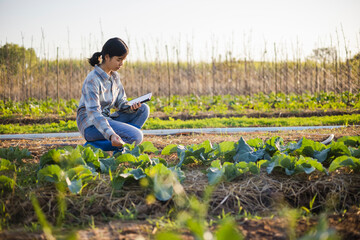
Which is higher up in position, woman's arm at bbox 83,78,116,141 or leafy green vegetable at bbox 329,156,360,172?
woman's arm at bbox 83,78,116,141

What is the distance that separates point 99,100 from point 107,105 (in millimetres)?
168

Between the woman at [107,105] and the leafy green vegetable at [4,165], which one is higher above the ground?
the woman at [107,105]

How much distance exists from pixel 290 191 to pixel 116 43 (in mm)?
1986

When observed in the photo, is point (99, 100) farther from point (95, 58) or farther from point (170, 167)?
point (170, 167)

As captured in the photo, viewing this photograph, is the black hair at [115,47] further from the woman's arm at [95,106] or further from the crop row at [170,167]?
the crop row at [170,167]

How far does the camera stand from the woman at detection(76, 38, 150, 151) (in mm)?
2914

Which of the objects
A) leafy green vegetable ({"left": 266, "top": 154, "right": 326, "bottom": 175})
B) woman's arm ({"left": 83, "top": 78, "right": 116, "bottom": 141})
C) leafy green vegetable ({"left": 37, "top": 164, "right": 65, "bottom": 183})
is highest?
woman's arm ({"left": 83, "top": 78, "right": 116, "bottom": 141})

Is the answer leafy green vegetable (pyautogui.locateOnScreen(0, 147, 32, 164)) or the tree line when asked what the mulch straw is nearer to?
leafy green vegetable (pyautogui.locateOnScreen(0, 147, 32, 164))

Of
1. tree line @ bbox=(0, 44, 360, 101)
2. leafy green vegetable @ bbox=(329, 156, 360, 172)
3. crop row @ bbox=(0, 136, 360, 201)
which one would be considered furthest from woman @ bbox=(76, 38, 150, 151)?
tree line @ bbox=(0, 44, 360, 101)

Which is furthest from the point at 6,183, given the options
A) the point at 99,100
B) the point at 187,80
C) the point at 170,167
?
the point at 187,80

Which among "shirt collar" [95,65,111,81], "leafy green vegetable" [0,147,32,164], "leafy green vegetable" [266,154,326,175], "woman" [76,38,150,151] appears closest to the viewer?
"leafy green vegetable" [266,154,326,175]

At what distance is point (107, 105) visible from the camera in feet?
11.3

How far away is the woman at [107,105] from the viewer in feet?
9.56

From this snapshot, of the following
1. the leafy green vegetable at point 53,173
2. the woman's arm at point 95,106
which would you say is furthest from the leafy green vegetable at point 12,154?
the leafy green vegetable at point 53,173
